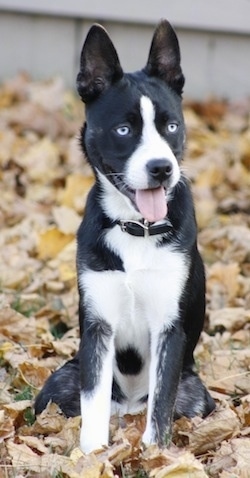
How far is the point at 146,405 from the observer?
16.5ft

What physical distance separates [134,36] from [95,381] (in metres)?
5.69

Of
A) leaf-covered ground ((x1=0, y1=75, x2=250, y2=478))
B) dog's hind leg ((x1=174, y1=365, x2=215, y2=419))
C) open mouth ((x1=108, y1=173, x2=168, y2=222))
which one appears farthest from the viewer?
dog's hind leg ((x1=174, y1=365, x2=215, y2=419))

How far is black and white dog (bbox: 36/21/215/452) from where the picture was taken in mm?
4555

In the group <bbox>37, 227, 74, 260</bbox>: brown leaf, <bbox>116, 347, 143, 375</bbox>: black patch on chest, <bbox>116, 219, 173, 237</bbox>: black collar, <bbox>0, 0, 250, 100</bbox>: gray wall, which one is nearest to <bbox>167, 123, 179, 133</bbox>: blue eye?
<bbox>116, 219, 173, 237</bbox>: black collar

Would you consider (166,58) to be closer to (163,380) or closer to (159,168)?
(159,168)

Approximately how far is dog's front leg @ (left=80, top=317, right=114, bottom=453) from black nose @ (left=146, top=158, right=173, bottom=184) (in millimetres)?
649

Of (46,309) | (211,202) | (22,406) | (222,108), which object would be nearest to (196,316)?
→ (22,406)

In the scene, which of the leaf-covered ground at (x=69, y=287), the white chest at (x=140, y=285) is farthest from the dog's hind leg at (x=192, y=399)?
the white chest at (x=140, y=285)

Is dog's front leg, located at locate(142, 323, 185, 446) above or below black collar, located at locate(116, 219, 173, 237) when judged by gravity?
below

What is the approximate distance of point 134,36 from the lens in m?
9.88

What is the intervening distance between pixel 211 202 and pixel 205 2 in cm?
257

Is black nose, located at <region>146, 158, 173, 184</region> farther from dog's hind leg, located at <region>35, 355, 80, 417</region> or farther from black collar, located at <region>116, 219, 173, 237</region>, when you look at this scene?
dog's hind leg, located at <region>35, 355, 80, 417</region>

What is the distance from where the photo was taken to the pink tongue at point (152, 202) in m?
4.55

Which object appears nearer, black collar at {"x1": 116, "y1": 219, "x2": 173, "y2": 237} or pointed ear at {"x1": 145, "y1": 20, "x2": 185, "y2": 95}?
black collar at {"x1": 116, "y1": 219, "x2": 173, "y2": 237}
